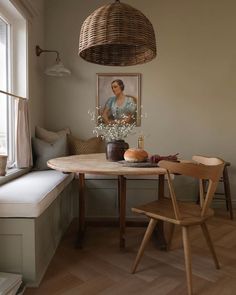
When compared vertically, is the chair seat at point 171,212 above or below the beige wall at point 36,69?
below

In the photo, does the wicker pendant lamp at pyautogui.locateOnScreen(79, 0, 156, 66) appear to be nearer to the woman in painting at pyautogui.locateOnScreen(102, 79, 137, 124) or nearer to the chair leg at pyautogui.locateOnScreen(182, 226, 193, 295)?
the chair leg at pyautogui.locateOnScreen(182, 226, 193, 295)

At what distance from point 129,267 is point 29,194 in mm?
906

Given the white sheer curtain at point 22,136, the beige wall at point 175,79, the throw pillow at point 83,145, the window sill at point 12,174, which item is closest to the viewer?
the window sill at point 12,174

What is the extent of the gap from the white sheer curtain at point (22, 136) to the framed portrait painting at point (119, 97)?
1175 millimetres

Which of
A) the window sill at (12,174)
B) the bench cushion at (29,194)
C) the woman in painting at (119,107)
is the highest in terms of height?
the woman in painting at (119,107)

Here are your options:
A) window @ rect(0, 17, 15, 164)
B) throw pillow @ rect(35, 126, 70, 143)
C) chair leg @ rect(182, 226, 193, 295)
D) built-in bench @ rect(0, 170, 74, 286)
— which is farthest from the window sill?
chair leg @ rect(182, 226, 193, 295)

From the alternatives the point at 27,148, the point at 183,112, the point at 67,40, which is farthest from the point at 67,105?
the point at 183,112

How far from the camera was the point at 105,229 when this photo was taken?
295 cm

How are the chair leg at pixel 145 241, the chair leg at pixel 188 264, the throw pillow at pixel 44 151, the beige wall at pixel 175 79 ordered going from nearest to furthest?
the chair leg at pixel 188 264, the chair leg at pixel 145 241, the throw pillow at pixel 44 151, the beige wall at pixel 175 79

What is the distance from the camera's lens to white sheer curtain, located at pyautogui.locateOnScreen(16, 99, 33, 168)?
286 centimetres

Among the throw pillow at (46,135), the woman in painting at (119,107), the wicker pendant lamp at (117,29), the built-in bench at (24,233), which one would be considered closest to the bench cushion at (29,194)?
the built-in bench at (24,233)

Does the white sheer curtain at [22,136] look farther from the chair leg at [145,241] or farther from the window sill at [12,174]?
the chair leg at [145,241]

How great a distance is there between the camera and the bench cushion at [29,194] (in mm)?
1860

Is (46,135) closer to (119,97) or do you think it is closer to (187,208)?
(119,97)
